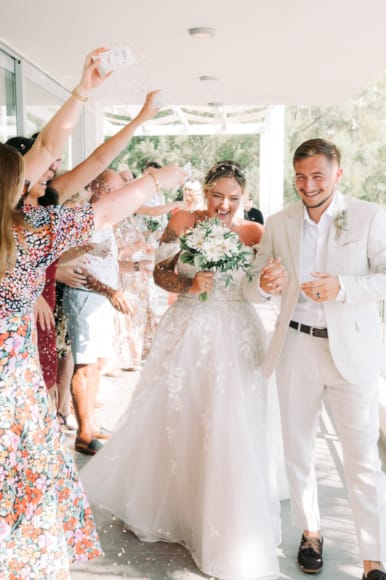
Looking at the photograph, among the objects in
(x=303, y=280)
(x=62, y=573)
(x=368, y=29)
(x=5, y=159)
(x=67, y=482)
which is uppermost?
(x=368, y=29)

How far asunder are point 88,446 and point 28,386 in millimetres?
2644

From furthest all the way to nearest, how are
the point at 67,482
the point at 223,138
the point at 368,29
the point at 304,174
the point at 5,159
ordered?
the point at 223,138
the point at 368,29
the point at 304,174
the point at 67,482
the point at 5,159

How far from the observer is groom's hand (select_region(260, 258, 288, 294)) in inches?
119

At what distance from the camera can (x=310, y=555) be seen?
3.17 meters

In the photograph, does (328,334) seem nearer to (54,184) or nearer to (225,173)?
(225,173)

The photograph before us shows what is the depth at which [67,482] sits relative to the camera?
7.70 feet

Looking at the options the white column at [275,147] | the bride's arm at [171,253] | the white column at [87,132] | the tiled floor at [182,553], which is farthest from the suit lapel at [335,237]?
the white column at [275,147]

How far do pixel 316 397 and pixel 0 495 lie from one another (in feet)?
5.38

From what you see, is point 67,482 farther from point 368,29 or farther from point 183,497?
point 368,29

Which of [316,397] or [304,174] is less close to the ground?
[304,174]

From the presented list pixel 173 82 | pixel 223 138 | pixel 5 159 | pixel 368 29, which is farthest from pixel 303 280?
pixel 223 138

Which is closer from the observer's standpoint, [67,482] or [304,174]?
[67,482]

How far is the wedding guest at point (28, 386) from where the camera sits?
6.63ft

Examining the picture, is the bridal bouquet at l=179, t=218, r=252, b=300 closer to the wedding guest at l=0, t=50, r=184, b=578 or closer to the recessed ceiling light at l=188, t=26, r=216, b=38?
the wedding guest at l=0, t=50, r=184, b=578
